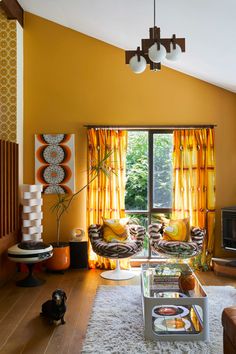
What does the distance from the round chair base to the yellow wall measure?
0.92 meters

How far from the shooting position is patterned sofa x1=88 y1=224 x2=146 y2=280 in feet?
16.8

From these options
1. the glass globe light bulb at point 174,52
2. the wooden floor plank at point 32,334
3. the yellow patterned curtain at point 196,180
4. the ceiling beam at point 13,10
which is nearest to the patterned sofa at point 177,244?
the yellow patterned curtain at point 196,180

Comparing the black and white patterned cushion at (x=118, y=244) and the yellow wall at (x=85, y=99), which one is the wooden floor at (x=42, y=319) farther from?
the yellow wall at (x=85, y=99)

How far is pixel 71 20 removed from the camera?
18.0ft

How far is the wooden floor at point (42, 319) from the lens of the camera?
325cm

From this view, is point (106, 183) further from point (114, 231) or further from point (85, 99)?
point (85, 99)

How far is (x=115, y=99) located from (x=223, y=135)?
1.76 metres

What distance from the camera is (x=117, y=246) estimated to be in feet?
16.8

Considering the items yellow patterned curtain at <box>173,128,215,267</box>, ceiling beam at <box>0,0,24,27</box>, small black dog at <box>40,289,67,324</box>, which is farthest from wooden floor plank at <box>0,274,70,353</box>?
ceiling beam at <box>0,0,24,27</box>

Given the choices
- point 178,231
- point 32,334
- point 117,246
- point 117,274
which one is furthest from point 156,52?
point 117,274

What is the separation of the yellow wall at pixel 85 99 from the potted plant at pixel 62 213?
0.10m

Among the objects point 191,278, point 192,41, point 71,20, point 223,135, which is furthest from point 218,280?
point 71,20

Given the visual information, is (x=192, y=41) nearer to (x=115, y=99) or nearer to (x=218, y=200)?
(x=115, y=99)

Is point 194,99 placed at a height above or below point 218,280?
above
